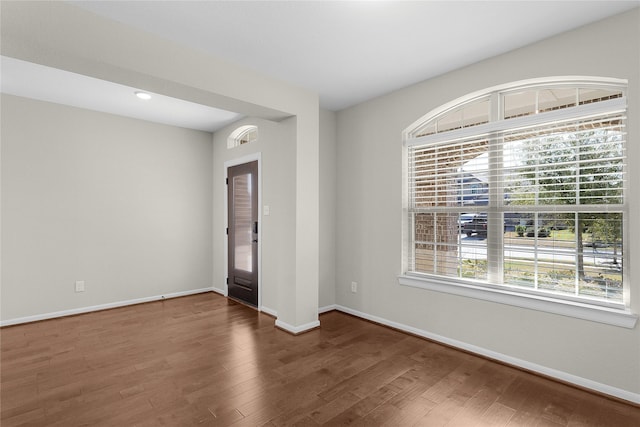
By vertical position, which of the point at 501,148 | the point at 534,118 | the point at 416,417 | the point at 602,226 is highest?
the point at 534,118

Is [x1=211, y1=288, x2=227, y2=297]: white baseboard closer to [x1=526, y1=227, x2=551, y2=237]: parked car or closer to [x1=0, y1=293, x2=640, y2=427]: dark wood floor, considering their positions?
[x1=0, y1=293, x2=640, y2=427]: dark wood floor

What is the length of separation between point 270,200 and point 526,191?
2.88 metres

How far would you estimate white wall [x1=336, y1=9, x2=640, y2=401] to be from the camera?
7.38ft

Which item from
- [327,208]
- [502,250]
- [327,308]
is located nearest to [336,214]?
[327,208]

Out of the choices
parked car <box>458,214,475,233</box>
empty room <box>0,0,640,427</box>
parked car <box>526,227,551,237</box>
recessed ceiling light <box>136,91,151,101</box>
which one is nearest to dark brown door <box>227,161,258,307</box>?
empty room <box>0,0,640,427</box>

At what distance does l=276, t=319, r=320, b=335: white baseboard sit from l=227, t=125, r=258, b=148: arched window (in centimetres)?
269

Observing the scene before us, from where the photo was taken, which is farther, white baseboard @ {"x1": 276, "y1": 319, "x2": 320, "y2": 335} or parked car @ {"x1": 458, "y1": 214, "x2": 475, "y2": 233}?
white baseboard @ {"x1": 276, "y1": 319, "x2": 320, "y2": 335}

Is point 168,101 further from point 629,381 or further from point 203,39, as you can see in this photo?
point 629,381

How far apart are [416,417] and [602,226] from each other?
6.50 ft

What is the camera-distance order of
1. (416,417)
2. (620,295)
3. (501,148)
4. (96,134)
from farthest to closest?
1. (96,134)
2. (501,148)
3. (620,295)
4. (416,417)

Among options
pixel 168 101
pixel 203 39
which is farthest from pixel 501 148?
pixel 168 101

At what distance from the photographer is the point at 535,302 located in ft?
8.64

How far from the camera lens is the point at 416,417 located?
2.10m

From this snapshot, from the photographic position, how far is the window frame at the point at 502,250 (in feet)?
7.56
